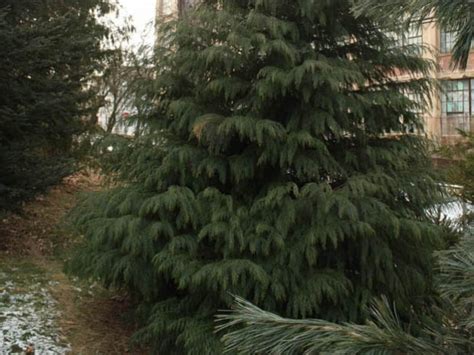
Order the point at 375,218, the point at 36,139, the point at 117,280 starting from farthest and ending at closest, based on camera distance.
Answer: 1. the point at 36,139
2. the point at 117,280
3. the point at 375,218

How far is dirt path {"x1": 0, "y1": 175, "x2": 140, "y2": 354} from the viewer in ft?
16.1

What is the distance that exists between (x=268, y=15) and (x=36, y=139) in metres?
5.18

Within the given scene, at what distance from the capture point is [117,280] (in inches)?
188

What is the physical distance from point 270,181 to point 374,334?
2623 mm

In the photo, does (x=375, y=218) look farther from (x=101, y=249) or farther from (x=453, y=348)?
(x=101, y=249)

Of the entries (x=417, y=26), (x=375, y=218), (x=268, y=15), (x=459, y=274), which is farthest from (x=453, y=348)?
(x=268, y=15)

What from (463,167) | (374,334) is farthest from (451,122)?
(374,334)

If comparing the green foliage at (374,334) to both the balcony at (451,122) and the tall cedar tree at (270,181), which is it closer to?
the tall cedar tree at (270,181)

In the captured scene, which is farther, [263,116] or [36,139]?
[36,139]

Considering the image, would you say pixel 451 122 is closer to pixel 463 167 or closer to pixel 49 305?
pixel 463 167

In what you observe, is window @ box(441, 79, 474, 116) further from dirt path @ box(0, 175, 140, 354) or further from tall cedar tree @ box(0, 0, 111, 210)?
dirt path @ box(0, 175, 140, 354)

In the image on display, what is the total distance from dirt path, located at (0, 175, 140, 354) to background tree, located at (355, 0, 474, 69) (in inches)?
157

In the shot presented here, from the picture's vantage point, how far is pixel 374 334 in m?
2.01

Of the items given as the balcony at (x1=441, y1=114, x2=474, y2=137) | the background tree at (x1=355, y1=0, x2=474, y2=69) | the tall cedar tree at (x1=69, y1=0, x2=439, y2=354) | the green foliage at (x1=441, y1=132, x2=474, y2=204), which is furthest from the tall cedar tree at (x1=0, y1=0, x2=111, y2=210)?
the balcony at (x1=441, y1=114, x2=474, y2=137)
